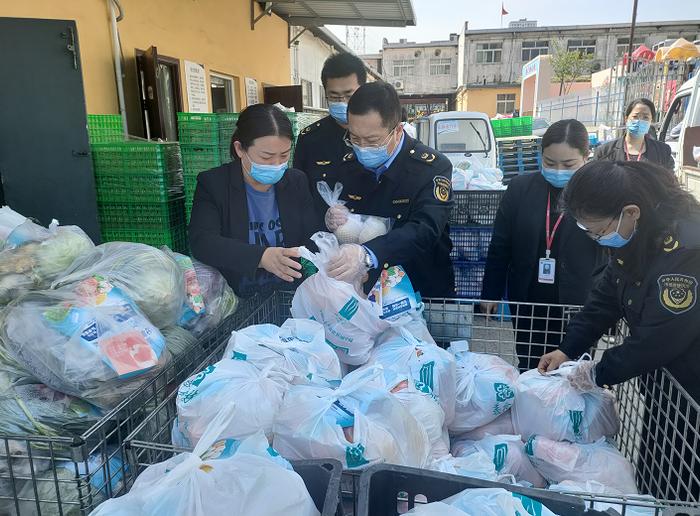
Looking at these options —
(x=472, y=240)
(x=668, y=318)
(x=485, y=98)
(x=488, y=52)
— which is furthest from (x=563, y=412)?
(x=488, y=52)

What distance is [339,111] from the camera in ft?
9.43

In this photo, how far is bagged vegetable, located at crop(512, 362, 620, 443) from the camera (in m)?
1.59

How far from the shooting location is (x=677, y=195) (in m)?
1.53

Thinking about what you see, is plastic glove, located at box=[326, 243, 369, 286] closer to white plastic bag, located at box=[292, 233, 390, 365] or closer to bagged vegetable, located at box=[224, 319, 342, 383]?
white plastic bag, located at box=[292, 233, 390, 365]

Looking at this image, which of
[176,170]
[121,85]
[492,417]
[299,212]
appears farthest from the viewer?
[121,85]

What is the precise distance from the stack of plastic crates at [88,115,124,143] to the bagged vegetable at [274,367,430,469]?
3.97 metres

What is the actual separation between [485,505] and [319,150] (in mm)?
2257

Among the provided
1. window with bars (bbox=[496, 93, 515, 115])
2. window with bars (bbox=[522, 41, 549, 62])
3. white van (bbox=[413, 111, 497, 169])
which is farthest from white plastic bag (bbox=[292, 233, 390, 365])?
window with bars (bbox=[522, 41, 549, 62])

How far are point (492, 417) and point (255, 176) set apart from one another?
1.28m

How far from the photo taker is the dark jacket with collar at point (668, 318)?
1394 mm

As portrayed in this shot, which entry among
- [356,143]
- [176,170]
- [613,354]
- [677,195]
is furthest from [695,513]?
[176,170]

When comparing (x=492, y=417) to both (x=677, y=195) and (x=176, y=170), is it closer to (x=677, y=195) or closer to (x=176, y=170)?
(x=677, y=195)

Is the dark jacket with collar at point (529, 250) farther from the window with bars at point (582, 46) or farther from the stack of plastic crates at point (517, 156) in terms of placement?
the window with bars at point (582, 46)

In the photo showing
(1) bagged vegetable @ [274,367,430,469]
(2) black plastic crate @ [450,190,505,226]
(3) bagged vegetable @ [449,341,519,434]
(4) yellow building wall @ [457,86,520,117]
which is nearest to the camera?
(1) bagged vegetable @ [274,367,430,469]
